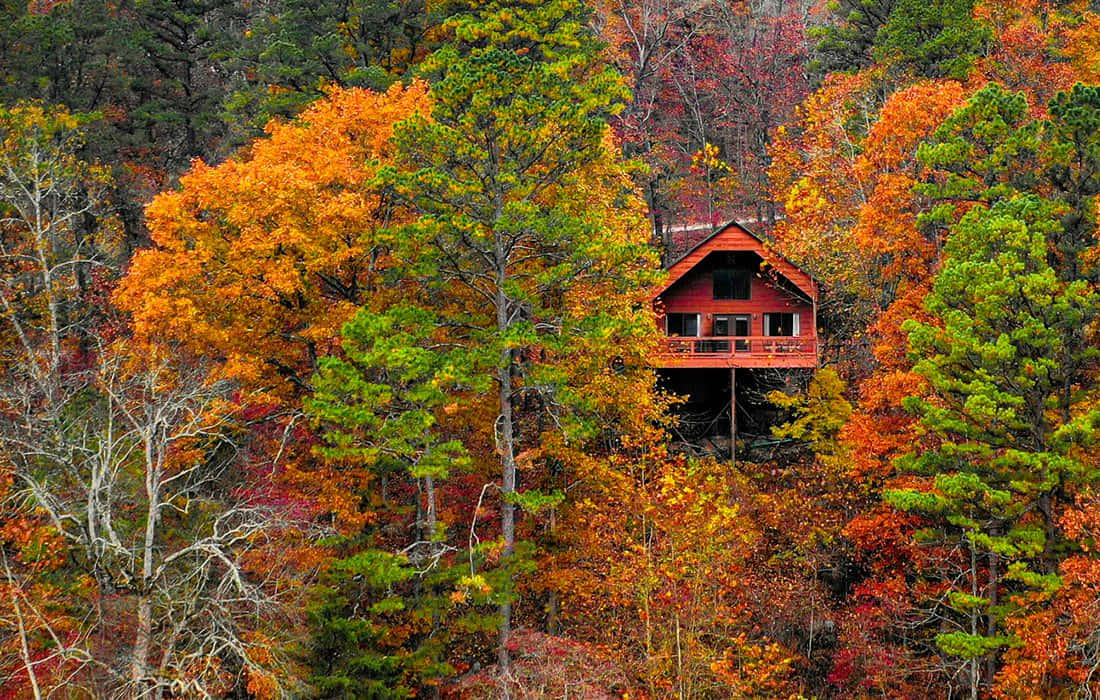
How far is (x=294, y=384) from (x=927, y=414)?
53.6 feet

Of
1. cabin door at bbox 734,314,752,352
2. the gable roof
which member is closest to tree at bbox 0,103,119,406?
the gable roof

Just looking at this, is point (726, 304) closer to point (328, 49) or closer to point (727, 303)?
point (727, 303)

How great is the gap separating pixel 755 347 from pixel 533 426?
11.1 metres

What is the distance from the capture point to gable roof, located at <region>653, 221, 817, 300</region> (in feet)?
107

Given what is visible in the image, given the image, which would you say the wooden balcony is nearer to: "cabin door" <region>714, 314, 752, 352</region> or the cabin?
the cabin

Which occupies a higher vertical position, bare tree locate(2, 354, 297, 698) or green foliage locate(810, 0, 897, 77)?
green foliage locate(810, 0, 897, 77)

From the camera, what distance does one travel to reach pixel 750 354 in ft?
103

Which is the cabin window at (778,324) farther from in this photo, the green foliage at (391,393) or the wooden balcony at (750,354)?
the green foliage at (391,393)

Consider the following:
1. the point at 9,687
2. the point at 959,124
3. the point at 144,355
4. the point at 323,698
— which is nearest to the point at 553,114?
the point at 959,124

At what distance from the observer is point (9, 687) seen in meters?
18.9

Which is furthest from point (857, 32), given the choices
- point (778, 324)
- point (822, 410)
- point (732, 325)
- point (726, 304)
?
point (822, 410)

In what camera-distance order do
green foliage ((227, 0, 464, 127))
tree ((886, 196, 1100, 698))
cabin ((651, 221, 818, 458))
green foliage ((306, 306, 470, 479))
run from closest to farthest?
tree ((886, 196, 1100, 698))
green foliage ((306, 306, 470, 479))
cabin ((651, 221, 818, 458))
green foliage ((227, 0, 464, 127))

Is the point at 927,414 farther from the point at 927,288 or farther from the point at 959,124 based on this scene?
the point at 959,124

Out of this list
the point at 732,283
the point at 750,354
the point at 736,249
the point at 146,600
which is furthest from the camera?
the point at 732,283
